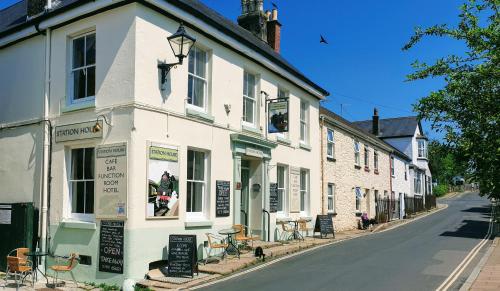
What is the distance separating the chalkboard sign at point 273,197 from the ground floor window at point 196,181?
3772mm

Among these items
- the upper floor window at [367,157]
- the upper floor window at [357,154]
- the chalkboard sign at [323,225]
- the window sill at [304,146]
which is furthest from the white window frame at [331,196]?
the upper floor window at [367,157]

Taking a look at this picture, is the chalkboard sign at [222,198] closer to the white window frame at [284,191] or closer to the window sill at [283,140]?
the window sill at [283,140]

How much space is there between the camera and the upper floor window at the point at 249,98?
15.5 m

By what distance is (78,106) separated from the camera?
1160 centimetres

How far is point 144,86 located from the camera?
10.9m

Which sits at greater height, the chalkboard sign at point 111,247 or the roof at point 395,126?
the roof at point 395,126

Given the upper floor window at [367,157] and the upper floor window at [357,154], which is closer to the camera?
the upper floor window at [357,154]

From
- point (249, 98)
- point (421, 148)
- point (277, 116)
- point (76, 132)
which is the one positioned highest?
point (421, 148)

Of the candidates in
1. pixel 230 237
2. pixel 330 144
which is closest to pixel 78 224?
pixel 230 237

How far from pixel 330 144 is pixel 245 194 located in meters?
8.79

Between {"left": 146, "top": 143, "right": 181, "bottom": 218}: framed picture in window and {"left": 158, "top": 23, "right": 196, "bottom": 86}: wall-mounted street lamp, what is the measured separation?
1.70 meters

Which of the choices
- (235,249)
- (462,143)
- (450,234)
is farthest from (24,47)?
(450,234)

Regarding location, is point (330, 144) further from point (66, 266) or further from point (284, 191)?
point (66, 266)

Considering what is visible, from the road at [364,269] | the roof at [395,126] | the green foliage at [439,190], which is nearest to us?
the road at [364,269]
